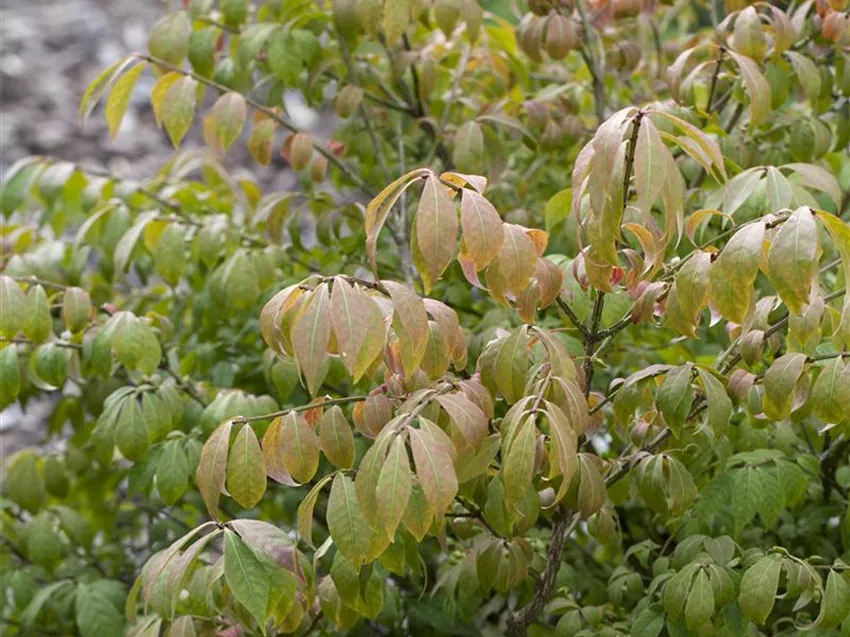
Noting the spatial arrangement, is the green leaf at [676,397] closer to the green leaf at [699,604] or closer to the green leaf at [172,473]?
the green leaf at [699,604]

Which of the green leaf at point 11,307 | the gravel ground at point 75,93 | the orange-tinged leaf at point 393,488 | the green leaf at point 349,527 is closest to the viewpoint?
the orange-tinged leaf at point 393,488

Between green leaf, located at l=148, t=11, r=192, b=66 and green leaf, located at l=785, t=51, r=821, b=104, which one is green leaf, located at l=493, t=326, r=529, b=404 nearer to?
green leaf, located at l=785, t=51, r=821, b=104

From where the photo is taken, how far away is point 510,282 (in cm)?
112

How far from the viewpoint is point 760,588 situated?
1253 mm

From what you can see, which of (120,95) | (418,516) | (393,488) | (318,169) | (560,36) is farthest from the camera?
(318,169)

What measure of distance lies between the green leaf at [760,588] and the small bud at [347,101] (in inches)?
39.5

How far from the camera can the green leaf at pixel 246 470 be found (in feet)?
3.88

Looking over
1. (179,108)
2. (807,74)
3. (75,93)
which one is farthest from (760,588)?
(75,93)

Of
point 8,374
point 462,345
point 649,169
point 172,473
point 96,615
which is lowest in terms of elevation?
point 96,615

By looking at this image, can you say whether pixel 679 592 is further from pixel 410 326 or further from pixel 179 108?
pixel 179 108

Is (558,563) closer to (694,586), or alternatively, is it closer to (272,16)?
(694,586)

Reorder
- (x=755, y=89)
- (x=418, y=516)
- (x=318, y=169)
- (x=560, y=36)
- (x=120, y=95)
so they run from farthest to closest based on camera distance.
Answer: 1. (x=318, y=169)
2. (x=560, y=36)
3. (x=120, y=95)
4. (x=755, y=89)
5. (x=418, y=516)

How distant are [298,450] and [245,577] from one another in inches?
5.5

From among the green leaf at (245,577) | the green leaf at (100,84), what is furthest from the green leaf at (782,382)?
the green leaf at (100,84)
